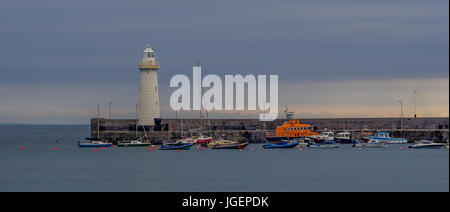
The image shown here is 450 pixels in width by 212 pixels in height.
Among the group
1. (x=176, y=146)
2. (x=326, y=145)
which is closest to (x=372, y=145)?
(x=326, y=145)

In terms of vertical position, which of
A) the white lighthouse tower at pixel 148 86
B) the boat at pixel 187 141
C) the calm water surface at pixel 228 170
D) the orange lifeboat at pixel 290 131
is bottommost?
the calm water surface at pixel 228 170

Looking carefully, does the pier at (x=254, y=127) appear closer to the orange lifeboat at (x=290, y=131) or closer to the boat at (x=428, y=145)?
the orange lifeboat at (x=290, y=131)

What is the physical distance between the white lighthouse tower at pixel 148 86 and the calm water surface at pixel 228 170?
651cm

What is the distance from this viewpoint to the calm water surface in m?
56.9

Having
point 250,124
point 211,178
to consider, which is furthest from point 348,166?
point 250,124

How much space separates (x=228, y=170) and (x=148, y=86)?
32.9 m

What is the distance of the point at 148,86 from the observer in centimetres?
9844

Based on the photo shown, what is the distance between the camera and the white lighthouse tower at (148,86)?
98.5 meters

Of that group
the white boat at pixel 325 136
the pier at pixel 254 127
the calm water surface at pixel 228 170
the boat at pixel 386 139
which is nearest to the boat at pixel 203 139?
the pier at pixel 254 127

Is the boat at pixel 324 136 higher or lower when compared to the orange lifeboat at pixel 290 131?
lower

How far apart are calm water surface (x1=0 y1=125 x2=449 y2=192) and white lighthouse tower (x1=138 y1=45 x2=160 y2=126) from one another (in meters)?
6.51

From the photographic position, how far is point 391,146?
105m
